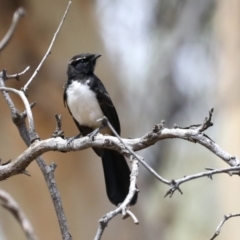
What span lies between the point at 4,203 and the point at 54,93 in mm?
3211

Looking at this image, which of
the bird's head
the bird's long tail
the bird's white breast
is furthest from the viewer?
the bird's head

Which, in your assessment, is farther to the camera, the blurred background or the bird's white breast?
the blurred background

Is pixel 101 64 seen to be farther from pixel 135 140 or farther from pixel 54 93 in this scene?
pixel 135 140

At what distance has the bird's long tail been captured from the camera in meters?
2.53

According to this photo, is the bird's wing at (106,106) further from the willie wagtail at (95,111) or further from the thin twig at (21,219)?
the thin twig at (21,219)

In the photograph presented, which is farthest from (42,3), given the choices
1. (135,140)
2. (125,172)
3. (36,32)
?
(135,140)

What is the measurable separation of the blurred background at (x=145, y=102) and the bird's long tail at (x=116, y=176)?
1.19m

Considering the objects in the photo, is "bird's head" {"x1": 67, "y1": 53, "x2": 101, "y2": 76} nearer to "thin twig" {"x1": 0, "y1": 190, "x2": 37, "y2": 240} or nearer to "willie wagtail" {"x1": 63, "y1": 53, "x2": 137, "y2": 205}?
"willie wagtail" {"x1": 63, "y1": 53, "x2": 137, "y2": 205}

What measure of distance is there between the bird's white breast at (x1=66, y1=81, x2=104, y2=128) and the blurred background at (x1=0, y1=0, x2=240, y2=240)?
1122 millimetres

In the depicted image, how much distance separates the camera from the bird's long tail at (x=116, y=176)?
2529mm

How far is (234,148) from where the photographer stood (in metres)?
4.32

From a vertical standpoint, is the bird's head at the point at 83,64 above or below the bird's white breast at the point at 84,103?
above

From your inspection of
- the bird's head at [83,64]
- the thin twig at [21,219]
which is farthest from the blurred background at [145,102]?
the thin twig at [21,219]

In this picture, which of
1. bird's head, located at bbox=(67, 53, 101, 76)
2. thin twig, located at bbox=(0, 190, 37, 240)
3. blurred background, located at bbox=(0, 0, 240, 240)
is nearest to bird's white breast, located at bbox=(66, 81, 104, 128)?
bird's head, located at bbox=(67, 53, 101, 76)
